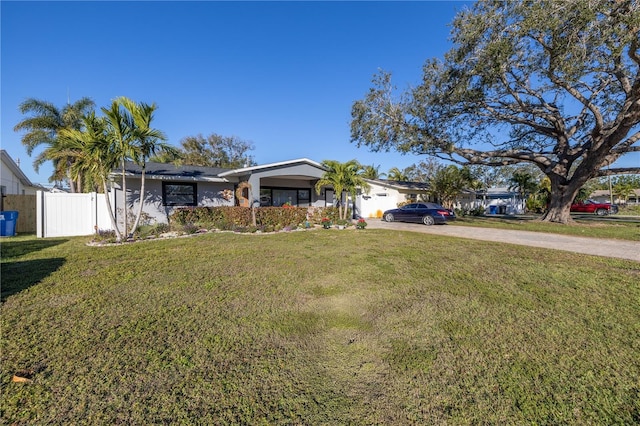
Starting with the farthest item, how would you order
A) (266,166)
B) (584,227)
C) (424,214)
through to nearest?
1. (424,214)
2. (584,227)
3. (266,166)

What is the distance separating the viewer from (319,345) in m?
2.85

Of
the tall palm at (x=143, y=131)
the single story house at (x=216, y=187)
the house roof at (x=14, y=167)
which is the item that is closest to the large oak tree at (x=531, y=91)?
the single story house at (x=216, y=187)

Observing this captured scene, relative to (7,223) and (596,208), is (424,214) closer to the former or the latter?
(7,223)

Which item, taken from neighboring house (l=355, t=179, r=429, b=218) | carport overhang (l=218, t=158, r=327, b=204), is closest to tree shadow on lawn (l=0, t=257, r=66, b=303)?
carport overhang (l=218, t=158, r=327, b=204)

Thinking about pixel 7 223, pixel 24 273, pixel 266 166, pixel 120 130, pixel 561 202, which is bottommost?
pixel 24 273

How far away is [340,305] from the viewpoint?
3.88 metres

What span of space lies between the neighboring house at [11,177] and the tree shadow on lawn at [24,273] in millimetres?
13169

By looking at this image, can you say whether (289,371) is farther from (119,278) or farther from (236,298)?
(119,278)

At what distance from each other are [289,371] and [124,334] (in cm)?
199

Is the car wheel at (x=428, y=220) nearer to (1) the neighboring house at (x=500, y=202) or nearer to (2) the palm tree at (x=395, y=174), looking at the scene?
(2) the palm tree at (x=395, y=174)

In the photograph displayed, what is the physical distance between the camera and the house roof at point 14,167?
15084 millimetres

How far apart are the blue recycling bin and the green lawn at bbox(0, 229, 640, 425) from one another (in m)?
7.33

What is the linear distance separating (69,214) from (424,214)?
17.5 metres

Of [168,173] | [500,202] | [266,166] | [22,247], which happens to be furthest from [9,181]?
[500,202]
